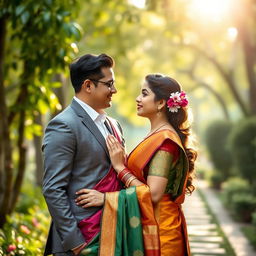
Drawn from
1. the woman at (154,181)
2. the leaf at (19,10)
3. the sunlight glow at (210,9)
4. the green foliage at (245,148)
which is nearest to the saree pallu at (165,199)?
the woman at (154,181)

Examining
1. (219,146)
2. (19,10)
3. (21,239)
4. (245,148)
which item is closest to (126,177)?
(19,10)

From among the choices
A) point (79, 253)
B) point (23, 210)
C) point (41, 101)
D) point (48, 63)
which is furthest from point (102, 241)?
point (23, 210)

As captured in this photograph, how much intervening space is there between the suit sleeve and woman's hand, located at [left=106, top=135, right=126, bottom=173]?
257 millimetres

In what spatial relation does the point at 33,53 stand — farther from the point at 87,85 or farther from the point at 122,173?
the point at 122,173

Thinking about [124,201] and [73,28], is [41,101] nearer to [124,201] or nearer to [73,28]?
[73,28]

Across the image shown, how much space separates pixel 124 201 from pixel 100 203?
150 millimetres

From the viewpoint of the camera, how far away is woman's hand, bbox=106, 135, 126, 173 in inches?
130

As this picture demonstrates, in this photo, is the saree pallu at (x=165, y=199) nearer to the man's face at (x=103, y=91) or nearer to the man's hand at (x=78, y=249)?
the man's face at (x=103, y=91)

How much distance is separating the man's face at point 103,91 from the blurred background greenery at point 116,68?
37.4 inches

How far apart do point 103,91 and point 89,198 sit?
69cm

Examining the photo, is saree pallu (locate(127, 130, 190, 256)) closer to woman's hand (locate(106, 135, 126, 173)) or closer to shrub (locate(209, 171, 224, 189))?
woman's hand (locate(106, 135, 126, 173))

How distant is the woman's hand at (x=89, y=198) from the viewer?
3.22 metres

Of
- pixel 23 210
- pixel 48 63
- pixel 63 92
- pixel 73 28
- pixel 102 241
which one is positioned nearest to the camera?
pixel 102 241

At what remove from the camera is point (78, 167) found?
3.28 m
